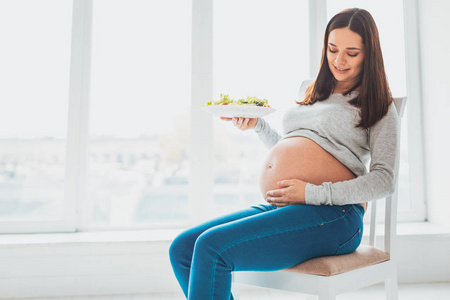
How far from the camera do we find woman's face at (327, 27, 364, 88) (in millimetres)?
1164

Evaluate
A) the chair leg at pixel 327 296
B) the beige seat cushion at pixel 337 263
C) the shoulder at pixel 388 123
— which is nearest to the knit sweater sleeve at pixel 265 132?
the shoulder at pixel 388 123

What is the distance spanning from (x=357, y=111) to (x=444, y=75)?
1.28m

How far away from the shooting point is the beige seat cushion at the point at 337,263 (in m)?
0.92

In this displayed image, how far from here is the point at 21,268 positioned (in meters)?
1.72

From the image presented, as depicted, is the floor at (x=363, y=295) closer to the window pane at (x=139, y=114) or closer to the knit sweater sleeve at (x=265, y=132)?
the window pane at (x=139, y=114)

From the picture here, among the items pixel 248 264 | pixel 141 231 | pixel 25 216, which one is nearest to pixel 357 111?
pixel 248 264

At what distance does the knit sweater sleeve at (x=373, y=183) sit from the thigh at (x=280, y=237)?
0.14ft

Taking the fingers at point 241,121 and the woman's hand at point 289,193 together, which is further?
the fingers at point 241,121

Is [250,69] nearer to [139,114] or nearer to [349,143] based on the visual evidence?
[139,114]

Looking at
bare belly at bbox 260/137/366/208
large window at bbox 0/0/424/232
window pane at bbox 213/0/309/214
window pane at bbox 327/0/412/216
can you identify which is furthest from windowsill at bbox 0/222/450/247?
bare belly at bbox 260/137/366/208

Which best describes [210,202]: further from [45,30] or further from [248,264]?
[45,30]

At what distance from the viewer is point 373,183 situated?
993mm

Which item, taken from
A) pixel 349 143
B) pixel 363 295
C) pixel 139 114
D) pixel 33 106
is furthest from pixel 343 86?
pixel 33 106

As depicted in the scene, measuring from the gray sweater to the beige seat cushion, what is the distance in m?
0.16
